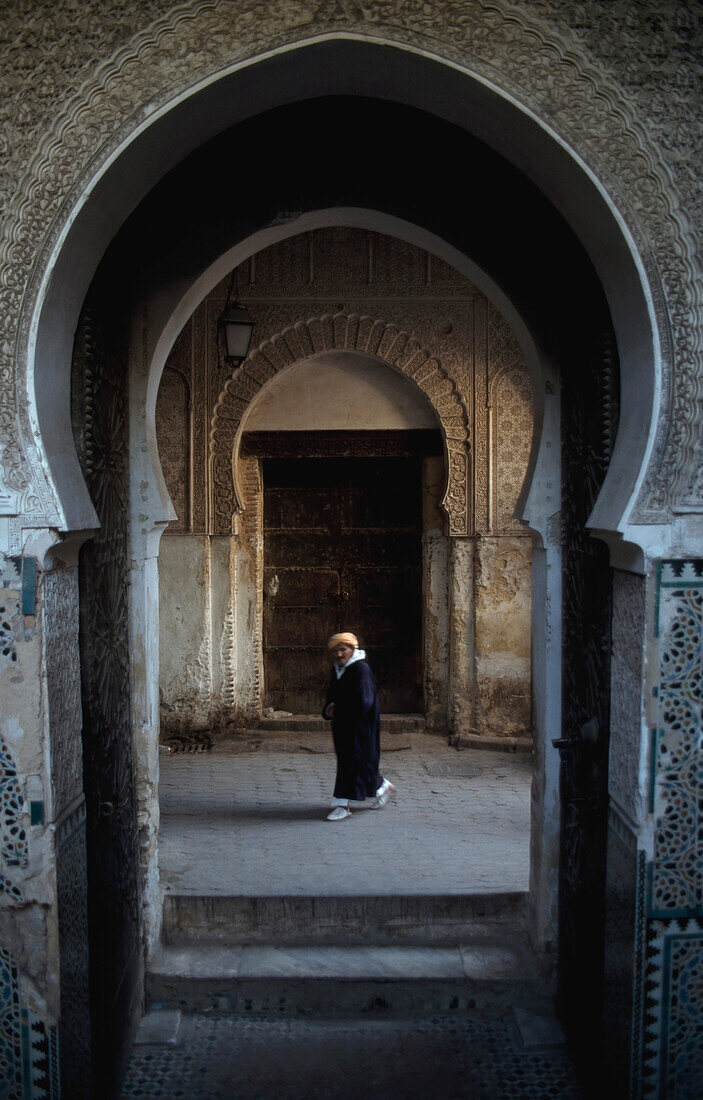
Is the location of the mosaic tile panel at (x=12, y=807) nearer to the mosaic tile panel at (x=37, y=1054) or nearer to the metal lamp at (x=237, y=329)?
the mosaic tile panel at (x=37, y=1054)

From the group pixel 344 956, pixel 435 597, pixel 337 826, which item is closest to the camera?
pixel 344 956

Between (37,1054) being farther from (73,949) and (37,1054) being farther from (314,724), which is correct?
(314,724)

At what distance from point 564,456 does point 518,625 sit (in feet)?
12.2

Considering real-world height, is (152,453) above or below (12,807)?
above

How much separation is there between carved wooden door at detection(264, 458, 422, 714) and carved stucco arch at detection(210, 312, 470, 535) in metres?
0.66

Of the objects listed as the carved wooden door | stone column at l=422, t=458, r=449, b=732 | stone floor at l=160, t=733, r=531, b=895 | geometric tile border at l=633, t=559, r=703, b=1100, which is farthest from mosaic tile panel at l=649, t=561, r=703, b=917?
the carved wooden door

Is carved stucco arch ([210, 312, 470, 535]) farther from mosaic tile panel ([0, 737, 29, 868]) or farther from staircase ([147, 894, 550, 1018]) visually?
mosaic tile panel ([0, 737, 29, 868])

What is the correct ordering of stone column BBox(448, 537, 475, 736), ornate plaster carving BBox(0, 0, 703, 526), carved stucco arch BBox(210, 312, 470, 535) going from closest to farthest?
1. ornate plaster carving BBox(0, 0, 703, 526)
2. carved stucco arch BBox(210, 312, 470, 535)
3. stone column BBox(448, 537, 475, 736)

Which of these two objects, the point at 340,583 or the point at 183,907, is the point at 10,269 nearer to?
the point at 183,907

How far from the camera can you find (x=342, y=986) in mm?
3812

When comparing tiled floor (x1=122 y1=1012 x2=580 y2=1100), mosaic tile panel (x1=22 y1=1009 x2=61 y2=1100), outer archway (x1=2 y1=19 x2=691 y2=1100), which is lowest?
tiled floor (x1=122 y1=1012 x2=580 y2=1100)

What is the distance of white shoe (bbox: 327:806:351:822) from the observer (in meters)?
5.52

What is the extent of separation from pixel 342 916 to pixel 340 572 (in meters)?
3.87

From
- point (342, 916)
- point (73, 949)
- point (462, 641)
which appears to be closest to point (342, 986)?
point (342, 916)
